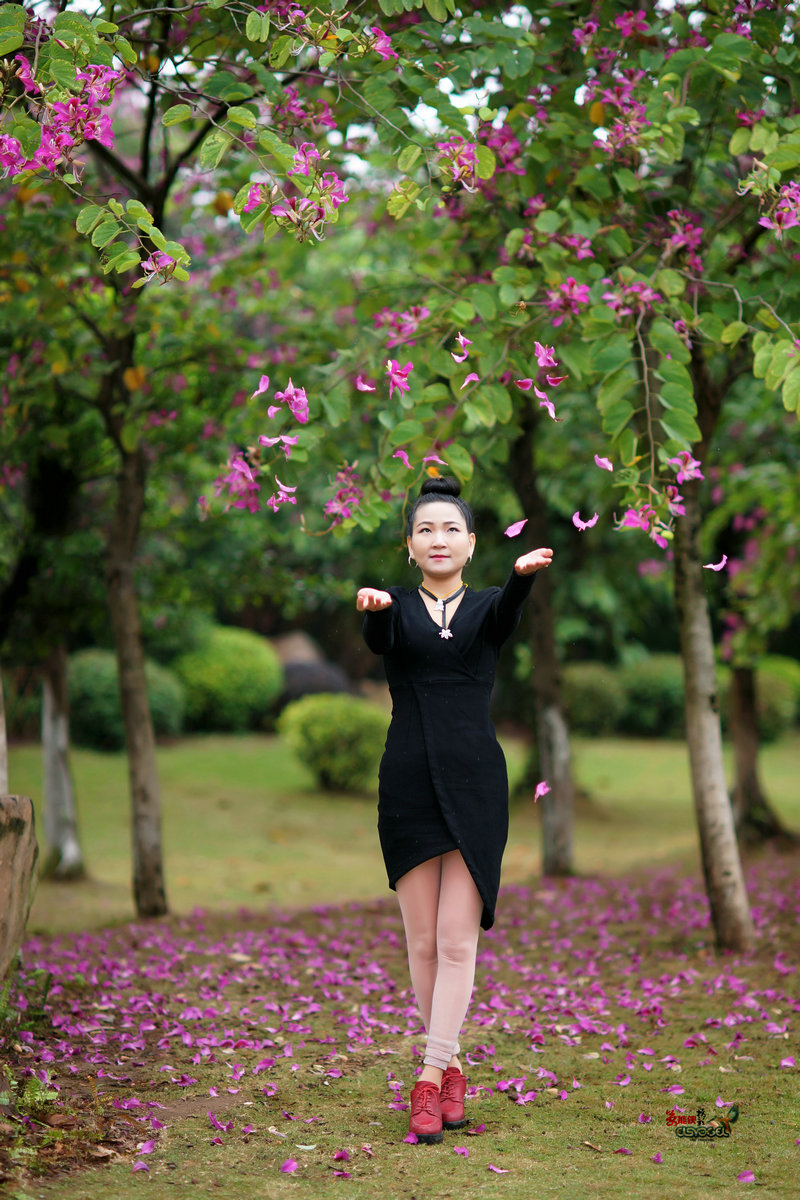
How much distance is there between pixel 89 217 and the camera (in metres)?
3.25

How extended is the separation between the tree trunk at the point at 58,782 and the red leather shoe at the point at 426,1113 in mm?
5808

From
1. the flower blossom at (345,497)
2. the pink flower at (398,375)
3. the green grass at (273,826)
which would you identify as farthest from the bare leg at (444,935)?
the green grass at (273,826)

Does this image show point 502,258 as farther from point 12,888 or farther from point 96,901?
point 96,901

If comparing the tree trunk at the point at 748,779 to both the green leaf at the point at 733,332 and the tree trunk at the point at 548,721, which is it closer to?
the tree trunk at the point at 548,721

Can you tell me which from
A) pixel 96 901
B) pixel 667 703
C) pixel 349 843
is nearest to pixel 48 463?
pixel 96 901

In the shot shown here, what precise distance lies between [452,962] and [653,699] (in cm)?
1585

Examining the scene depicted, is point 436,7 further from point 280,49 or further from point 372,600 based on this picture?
point 372,600

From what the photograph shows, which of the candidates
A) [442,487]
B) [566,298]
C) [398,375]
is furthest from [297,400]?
[566,298]

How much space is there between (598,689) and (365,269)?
24.8ft

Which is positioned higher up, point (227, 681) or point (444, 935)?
point (227, 681)

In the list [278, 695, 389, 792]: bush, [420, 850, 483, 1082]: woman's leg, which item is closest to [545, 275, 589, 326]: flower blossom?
[420, 850, 483, 1082]: woman's leg

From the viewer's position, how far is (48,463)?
766 centimetres

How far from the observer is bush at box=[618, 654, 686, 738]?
728 inches

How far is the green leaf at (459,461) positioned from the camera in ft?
13.8
